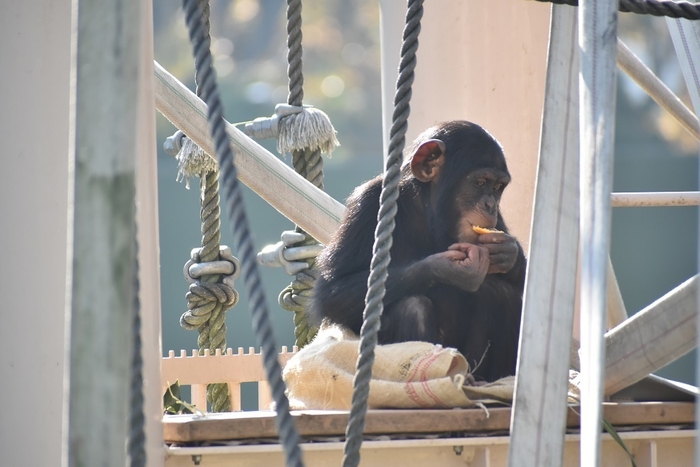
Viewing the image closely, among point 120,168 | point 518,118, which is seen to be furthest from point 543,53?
point 120,168

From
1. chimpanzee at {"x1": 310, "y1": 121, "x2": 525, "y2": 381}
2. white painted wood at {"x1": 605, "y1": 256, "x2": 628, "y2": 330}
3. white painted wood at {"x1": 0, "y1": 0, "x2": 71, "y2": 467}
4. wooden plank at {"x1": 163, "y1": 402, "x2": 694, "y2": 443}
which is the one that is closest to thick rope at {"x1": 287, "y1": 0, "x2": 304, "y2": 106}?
chimpanzee at {"x1": 310, "y1": 121, "x2": 525, "y2": 381}

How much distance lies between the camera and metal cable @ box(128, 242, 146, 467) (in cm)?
101

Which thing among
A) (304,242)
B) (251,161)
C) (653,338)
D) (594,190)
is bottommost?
(653,338)

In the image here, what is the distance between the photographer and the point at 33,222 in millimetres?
1485

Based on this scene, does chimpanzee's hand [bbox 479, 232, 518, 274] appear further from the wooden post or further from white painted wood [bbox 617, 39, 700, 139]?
the wooden post

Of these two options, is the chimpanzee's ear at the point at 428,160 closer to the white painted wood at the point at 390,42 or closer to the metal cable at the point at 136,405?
the white painted wood at the point at 390,42

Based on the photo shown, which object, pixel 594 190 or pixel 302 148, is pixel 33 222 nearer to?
pixel 594 190

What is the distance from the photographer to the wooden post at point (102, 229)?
3.05 feet

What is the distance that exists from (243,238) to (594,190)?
398mm

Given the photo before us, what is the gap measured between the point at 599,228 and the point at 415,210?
171 cm

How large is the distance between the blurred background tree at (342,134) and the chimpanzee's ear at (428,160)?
9.44ft

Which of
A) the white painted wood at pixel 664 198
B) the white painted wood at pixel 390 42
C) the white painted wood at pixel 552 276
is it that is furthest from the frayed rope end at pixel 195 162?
the white painted wood at pixel 552 276

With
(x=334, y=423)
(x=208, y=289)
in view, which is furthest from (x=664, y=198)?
(x=208, y=289)

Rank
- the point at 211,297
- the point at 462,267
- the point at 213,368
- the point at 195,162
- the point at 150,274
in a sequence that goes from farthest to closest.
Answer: the point at 195,162
the point at 211,297
the point at 213,368
the point at 462,267
the point at 150,274
